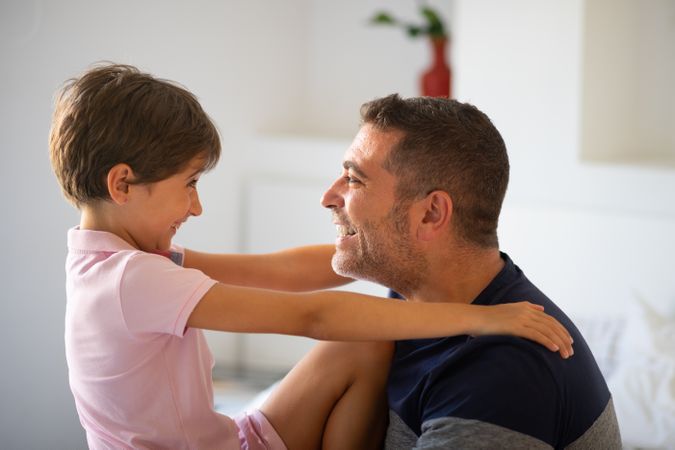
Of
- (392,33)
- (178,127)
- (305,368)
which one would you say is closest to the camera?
(178,127)

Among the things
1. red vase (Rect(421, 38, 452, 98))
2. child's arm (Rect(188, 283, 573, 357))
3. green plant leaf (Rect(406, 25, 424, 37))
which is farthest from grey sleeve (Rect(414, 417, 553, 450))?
green plant leaf (Rect(406, 25, 424, 37))

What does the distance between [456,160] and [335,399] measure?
1.68 feet

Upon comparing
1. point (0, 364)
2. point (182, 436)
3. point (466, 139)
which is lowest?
point (0, 364)

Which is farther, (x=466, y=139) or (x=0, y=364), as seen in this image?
(x=0, y=364)

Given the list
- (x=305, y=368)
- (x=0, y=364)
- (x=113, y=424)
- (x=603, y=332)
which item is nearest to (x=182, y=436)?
(x=113, y=424)

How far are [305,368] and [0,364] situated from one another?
48.4 inches

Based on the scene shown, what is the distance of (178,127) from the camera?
168 cm

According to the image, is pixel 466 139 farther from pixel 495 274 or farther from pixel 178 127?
pixel 178 127

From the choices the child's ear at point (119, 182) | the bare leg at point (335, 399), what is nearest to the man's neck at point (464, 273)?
the bare leg at point (335, 399)

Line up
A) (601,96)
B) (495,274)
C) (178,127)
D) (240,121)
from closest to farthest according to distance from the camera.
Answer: (178,127), (495,274), (601,96), (240,121)

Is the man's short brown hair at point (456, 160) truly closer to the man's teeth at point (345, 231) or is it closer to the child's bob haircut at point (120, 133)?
the man's teeth at point (345, 231)

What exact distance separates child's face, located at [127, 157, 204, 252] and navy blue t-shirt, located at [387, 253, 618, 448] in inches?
19.5

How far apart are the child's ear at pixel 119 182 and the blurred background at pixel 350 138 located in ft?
4.02

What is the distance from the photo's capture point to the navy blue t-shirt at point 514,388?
1.50 m
